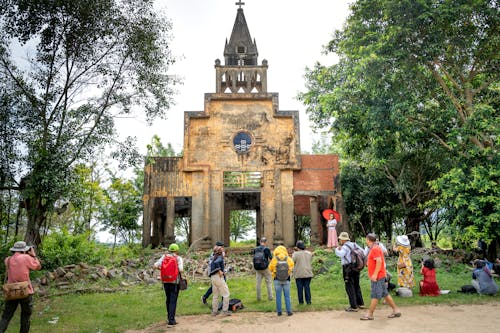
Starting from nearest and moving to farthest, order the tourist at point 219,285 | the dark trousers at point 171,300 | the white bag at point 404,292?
the dark trousers at point 171,300, the tourist at point 219,285, the white bag at point 404,292

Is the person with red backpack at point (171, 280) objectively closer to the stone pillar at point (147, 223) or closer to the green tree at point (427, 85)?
the green tree at point (427, 85)

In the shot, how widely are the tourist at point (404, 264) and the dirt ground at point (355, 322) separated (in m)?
1.33

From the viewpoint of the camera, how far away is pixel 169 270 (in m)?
8.57

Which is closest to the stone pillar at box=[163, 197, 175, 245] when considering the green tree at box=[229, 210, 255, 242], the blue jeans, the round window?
the round window

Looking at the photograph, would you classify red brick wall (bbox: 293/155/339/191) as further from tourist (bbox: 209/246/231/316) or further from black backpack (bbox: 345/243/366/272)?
tourist (bbox: 209/246/231/316)

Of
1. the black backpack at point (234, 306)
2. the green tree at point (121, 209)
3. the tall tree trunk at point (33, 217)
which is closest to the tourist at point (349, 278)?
the black backpack at point (234, 306)

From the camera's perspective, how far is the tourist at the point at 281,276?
349 inches

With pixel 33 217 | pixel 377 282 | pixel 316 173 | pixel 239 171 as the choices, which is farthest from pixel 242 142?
pixel 377 282

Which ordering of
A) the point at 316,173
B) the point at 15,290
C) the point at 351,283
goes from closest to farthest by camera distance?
the point at 15,290 < the point at 351,283 < the point at 316,173

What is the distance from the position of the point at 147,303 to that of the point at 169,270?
9.59ft

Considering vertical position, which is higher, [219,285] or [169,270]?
[169,270]

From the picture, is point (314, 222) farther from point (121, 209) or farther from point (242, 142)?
point (121, 209)

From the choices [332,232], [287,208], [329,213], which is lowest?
[332,232]

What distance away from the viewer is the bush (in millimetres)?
16734
